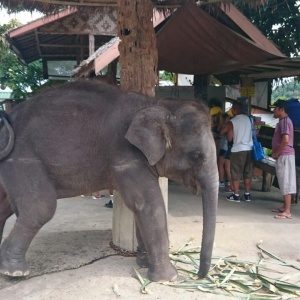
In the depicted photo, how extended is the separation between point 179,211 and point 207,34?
2.67 m

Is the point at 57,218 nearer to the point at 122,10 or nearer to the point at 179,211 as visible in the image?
the point at 179,211

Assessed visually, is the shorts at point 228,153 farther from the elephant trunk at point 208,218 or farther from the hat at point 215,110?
the elephant trunk at point 208,218

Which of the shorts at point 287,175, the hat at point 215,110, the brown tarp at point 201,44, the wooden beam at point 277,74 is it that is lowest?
the shorts at point 287,175

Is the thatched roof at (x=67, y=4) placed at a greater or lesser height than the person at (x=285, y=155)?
greater

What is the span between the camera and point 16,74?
17031 millimetres

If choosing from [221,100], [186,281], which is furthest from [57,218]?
[221,100]

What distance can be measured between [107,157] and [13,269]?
128 centimetres

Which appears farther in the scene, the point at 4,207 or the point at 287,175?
the point at 287,175

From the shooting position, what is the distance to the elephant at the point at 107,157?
396cm

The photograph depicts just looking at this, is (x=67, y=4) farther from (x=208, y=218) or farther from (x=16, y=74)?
(x=16, y=74)

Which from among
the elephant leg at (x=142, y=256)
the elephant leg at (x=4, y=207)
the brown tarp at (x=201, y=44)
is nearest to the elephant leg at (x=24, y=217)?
the elephant leg at (x=4, y=207)

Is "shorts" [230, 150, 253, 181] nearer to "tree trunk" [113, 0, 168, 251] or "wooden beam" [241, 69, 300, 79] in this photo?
"wooden beam" [241, 69, 300, 79]

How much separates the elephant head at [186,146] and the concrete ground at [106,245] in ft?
2.25

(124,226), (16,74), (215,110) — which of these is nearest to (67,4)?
(124,226)
